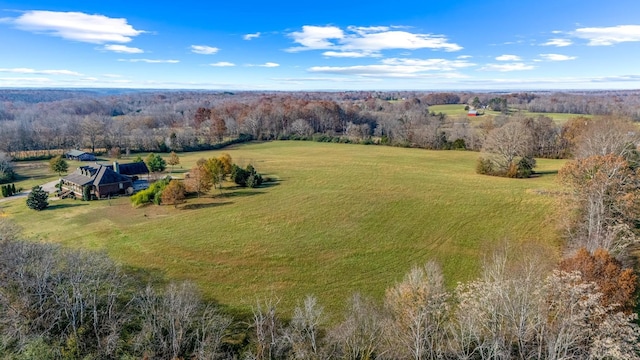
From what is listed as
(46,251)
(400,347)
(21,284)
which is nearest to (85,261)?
(46,251)

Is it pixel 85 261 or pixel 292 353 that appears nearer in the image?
pixel 292 353

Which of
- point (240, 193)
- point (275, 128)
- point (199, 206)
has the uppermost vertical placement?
point (275, 128)

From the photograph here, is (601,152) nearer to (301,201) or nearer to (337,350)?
(301,201)

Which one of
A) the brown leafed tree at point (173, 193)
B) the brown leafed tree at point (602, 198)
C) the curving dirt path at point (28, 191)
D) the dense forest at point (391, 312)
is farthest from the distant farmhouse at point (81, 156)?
the brown leafed tree at point (602, 198)

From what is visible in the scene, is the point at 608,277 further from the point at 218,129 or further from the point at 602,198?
the point at 218,129

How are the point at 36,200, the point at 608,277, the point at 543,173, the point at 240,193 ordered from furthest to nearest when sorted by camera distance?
the point at 543,173 → the point at 240,193 → the point at 36,200 → the point at 608,277

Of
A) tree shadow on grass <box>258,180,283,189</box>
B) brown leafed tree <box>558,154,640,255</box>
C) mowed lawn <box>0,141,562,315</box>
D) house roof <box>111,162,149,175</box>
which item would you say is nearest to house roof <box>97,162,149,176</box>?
house roof <box>111,162,149,175</box>

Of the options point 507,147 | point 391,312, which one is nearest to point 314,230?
point 391,312
